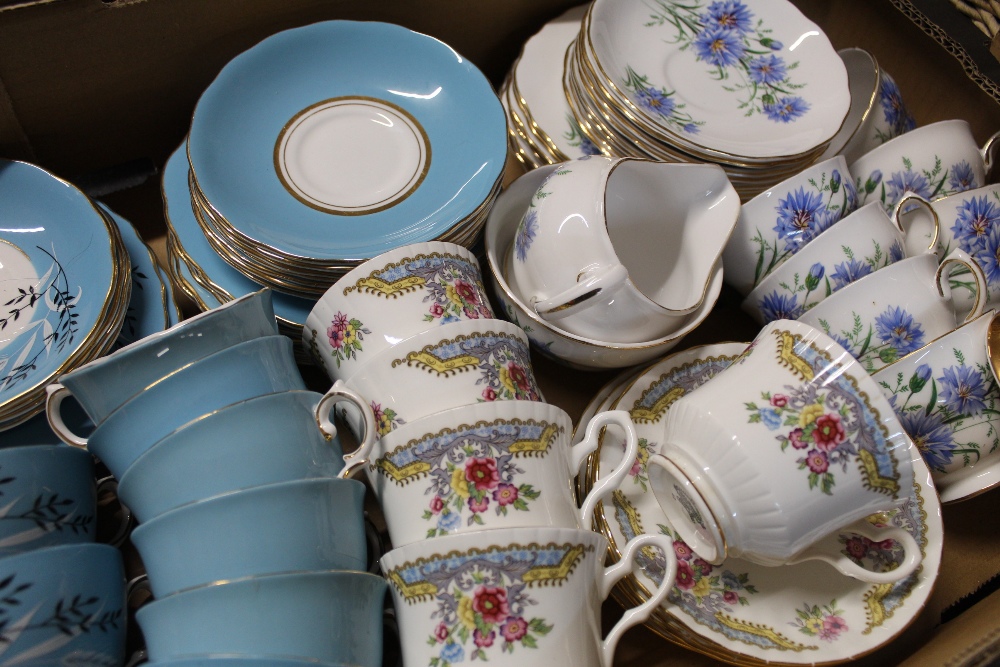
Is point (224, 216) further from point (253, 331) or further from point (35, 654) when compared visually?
point (35, 654)

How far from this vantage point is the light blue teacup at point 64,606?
1.56 ft

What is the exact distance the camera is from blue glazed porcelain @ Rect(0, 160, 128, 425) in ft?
2.16


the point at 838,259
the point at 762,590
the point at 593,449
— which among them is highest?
the point at 838,259

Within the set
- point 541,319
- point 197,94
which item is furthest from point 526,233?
point 197,94

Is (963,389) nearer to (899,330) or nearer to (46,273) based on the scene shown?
(899,330)

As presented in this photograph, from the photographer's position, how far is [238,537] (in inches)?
19.7

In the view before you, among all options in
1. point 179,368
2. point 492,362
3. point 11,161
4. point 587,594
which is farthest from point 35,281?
point 587,594

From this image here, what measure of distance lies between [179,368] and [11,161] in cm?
34

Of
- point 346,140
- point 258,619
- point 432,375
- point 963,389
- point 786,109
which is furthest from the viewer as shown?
point 786,109

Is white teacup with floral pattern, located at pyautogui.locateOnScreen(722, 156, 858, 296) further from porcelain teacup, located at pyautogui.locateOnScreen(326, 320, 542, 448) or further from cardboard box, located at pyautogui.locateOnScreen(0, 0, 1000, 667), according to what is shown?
porcelain teacup, located at pyautogui.locateOnScreen(326, 320, 542, 448)

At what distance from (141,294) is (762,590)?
626mm

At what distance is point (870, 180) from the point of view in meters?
0.86

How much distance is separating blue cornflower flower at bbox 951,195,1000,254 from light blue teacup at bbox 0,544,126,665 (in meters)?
0.82

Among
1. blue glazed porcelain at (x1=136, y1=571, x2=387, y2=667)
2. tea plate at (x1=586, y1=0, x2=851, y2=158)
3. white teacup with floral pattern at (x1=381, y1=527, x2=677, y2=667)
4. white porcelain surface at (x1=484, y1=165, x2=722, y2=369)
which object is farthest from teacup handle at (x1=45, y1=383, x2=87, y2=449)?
tea plate at (x1=586, y1=0, x2=851, y2=158)
